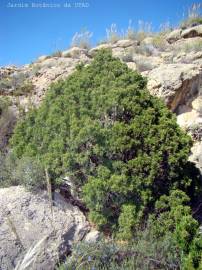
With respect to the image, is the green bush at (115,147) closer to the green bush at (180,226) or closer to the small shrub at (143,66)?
the green bush at (180,226)

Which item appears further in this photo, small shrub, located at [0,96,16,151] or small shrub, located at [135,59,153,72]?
small shrub, located at [135,59,153,72]

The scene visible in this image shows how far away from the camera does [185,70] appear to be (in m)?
9.13

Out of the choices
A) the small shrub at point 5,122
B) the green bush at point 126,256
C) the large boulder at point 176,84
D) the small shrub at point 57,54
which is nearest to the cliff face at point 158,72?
the large boulder at point 176,84

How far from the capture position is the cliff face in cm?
876

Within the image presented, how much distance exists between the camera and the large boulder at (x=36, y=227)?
5.07 metres

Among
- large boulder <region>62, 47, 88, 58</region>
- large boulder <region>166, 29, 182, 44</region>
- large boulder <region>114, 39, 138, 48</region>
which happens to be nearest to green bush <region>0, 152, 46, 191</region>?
large boulder <region>62, 47, 88, 58</region>

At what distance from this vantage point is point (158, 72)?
9133 mm

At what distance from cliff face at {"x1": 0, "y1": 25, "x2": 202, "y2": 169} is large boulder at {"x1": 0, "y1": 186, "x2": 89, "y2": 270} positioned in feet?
8.06

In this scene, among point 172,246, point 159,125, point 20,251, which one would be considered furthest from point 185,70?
point 20,251

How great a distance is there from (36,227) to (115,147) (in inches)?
57.9

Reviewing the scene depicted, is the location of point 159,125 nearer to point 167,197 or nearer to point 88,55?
point 167,197

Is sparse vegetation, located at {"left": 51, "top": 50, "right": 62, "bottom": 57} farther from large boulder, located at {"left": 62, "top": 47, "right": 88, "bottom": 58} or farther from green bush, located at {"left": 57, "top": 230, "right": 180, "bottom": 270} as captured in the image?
green bush, located at {"left": 57, "top": 230, "right": 180, "bottom": 270}

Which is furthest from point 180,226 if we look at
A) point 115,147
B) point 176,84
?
point 176,84

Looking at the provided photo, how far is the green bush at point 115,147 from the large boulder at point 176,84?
240 centimetres
